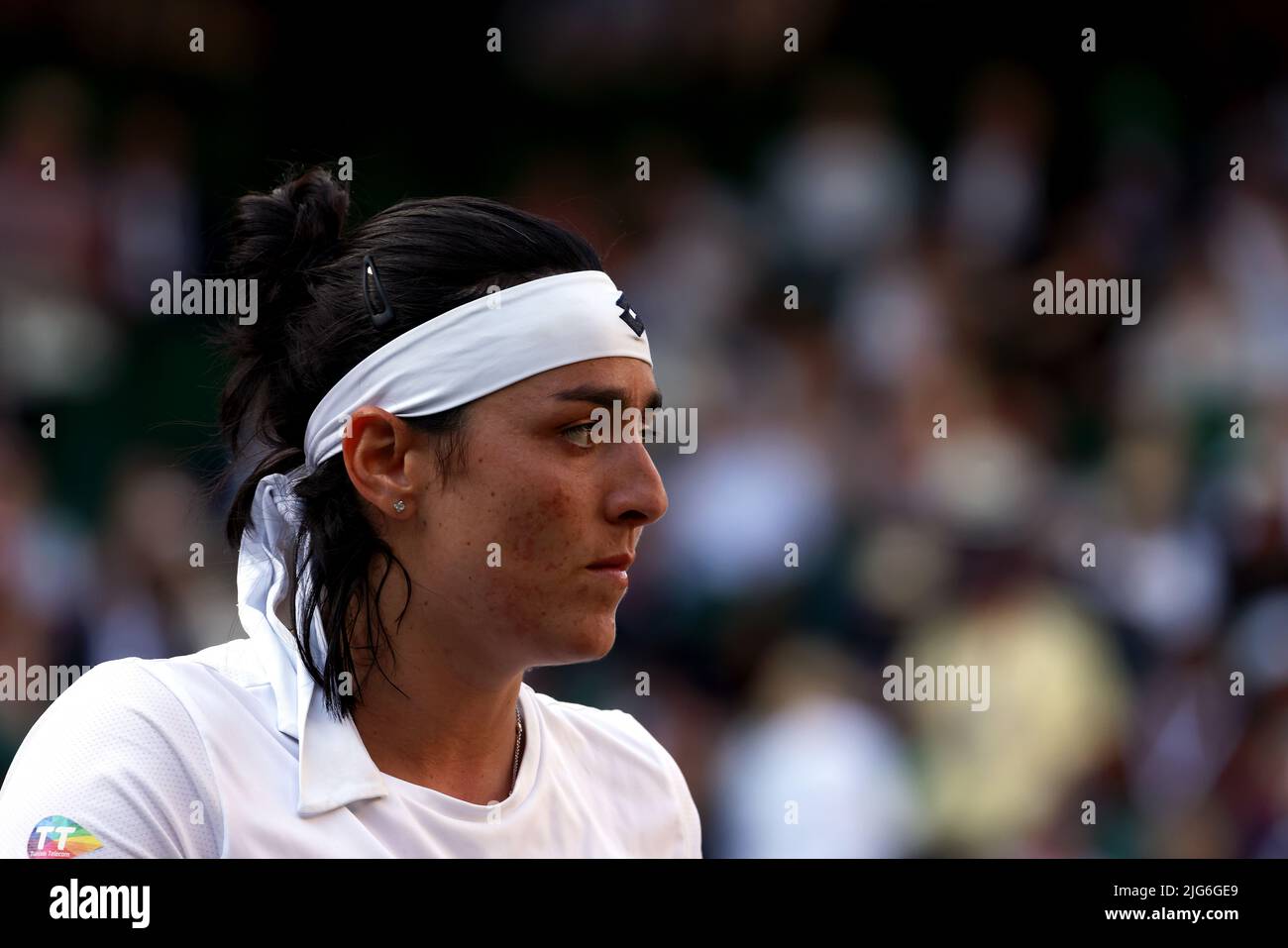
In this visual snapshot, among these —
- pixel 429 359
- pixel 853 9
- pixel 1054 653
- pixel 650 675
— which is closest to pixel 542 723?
pixel 429 359

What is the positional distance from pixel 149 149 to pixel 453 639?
11.7ft

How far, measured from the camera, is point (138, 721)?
1.82 meters

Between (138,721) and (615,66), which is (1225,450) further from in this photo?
(138,721)

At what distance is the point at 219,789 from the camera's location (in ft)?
5.93

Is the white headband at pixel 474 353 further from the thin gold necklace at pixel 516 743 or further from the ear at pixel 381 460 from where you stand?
the thin gold necklace at pixel 516 743

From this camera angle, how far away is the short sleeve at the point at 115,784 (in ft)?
5.75

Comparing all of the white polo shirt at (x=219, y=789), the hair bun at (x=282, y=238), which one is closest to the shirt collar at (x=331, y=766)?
the white polo shirt at (x=219, y=789)

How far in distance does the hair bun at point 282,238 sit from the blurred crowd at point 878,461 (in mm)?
1680

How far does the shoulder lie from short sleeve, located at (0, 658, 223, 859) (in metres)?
0.61

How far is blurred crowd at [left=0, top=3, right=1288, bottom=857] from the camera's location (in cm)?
434

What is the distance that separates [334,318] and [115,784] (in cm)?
74
